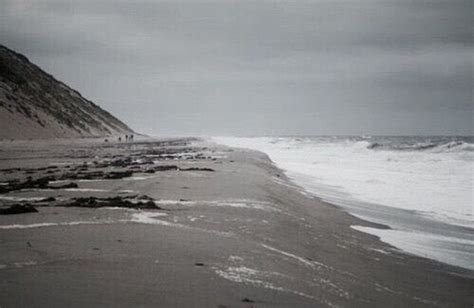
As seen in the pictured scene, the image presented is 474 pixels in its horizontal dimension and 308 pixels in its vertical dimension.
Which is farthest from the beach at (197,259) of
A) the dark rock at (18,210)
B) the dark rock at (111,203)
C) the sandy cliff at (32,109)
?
the sandy cliff at (32,109)

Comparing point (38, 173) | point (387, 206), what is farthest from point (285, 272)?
point (38, 173)

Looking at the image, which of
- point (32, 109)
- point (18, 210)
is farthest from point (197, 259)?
point (32, 109)

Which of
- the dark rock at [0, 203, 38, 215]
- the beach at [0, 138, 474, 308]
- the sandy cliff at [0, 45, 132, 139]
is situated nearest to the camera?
the beach at [0, 138, 474, 308]

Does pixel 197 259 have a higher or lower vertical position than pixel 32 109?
lower

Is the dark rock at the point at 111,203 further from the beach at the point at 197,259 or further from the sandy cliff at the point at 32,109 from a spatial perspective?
the sandy cliff at the point at 32,109

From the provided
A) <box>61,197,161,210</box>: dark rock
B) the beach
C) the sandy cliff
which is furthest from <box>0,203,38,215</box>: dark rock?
the sandy cliff

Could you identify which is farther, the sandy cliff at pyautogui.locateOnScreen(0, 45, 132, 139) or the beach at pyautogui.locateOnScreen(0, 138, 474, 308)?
the sandy cliff at pyautogui.locateOnScreen(0, 45, 132, 139)

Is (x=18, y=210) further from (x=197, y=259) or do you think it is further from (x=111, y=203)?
(x=197, y=259)

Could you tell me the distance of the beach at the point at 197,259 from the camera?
172 inches

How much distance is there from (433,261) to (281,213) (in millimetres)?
3229

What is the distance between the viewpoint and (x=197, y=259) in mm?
5562

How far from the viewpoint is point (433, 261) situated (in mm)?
7844

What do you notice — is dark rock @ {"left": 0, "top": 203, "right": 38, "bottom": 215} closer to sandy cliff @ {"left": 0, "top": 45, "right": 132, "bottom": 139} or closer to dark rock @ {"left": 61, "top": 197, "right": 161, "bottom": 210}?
dark rock @ {"left": 61, "top": 197, "right": 161, "bottom": 210}

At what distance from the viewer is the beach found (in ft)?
14.3
